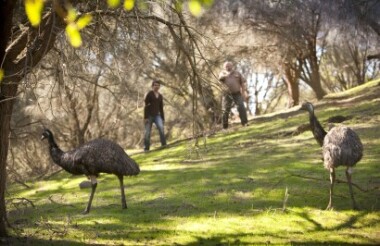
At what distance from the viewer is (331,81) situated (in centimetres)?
3684

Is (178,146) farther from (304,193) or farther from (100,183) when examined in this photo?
(304,193)

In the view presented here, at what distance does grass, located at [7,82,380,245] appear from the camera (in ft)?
26.8

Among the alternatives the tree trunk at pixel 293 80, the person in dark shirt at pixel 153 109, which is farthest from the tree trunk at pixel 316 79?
the person in dark shirt at pixel 153 109

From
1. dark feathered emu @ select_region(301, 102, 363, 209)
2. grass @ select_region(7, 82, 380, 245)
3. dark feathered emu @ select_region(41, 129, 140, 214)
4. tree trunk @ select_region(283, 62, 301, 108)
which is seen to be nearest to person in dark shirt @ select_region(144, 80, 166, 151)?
grass @ select_region(7, 82, 380, 245)

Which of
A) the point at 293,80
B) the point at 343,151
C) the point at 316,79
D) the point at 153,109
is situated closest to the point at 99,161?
the point at 343,151

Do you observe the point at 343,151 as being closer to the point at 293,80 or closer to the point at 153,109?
the point at 153,109

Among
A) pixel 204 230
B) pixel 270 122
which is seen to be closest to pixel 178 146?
pixel 270 122

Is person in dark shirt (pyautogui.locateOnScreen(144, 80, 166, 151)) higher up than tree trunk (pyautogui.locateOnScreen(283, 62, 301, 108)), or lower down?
lower down

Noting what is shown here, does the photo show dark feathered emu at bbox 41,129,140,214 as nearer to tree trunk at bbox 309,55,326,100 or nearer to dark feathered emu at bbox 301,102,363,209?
dark feathered emu at bbox 301,102,363,209

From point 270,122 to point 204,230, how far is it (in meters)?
12.4

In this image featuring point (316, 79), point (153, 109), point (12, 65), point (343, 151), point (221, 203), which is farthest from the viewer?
point (316, 79)

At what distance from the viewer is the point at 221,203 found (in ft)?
33.6

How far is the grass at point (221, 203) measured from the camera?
816 centimetres

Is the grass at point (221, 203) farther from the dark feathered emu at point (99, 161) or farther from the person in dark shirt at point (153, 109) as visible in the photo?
the person in dark shirt at point (153, 109)
